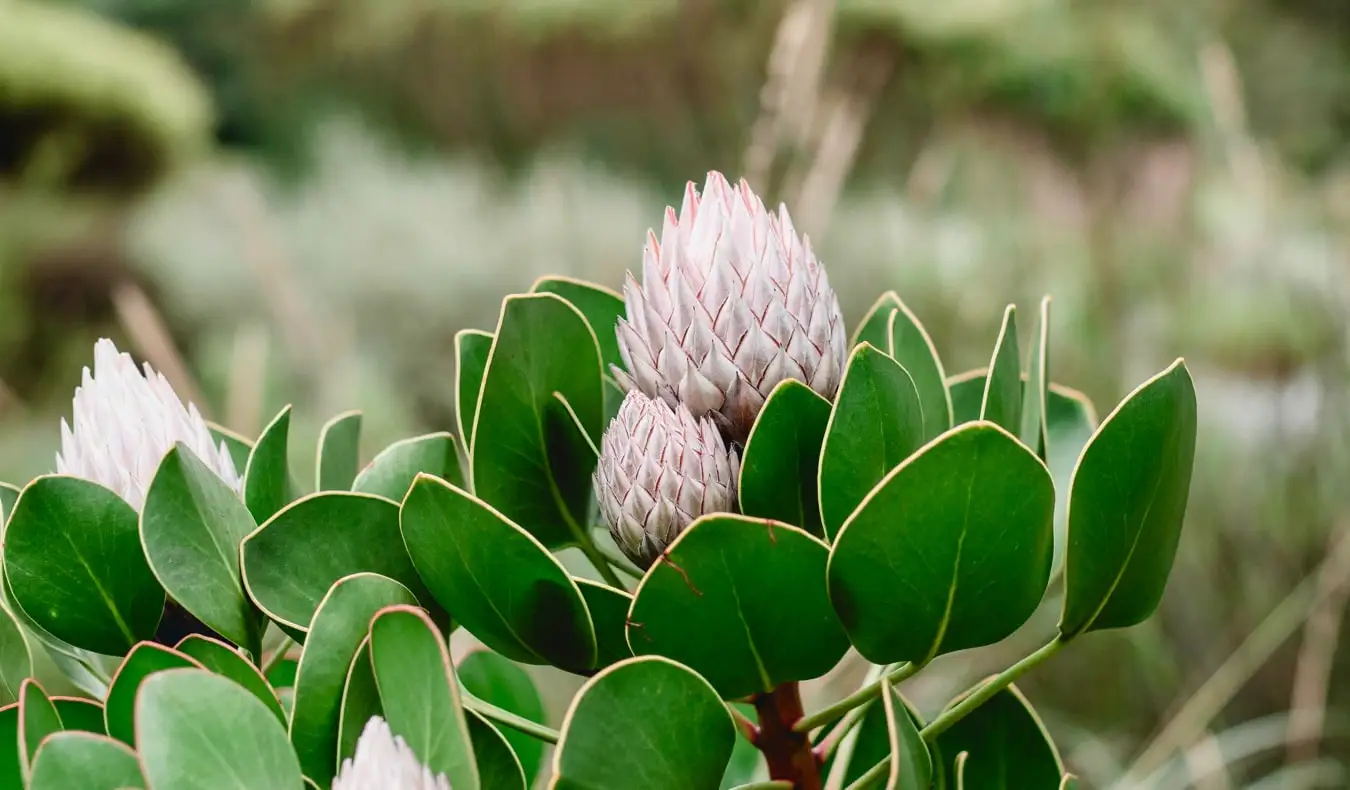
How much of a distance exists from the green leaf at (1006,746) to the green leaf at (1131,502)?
0.22ft

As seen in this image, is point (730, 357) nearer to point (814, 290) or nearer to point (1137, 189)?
point (814, 290)

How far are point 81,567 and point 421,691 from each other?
12 cm

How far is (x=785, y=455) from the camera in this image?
287 mm

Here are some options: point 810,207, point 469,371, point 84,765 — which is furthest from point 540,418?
point 810,207

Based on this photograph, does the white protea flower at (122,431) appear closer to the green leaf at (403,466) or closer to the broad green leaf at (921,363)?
the green leaf at (403,466)

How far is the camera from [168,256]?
13.9 feet

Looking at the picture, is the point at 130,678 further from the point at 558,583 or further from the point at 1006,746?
the point at 1006,746

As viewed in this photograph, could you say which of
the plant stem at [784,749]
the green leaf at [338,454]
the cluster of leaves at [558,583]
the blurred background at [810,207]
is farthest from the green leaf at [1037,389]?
the blurred background at [810,207]

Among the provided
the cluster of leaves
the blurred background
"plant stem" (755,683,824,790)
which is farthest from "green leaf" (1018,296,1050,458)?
the blurred background

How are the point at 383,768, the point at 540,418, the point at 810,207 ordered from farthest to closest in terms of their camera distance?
the point at 810,207, the point at 540,418, the point at 383,768

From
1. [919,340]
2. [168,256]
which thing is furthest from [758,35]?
[919,340]

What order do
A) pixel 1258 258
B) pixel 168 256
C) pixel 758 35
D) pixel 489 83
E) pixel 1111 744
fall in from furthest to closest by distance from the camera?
pixel 489 83, pixel 758 35, pixel 168 256, pixel 1258 258, pixel 1111 744

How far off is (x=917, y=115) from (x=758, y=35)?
5.23 ft

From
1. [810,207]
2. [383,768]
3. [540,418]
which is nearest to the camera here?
[383,768]
